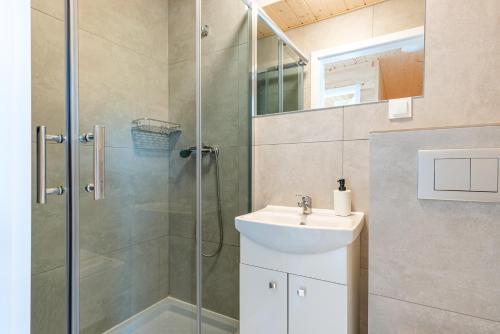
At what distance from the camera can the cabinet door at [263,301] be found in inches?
42.8

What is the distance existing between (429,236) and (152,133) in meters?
1.26

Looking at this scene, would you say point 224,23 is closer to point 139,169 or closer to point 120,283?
point 139,169

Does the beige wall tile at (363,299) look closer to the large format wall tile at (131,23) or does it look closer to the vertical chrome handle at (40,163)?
the vertical chrome handle at (40,163)

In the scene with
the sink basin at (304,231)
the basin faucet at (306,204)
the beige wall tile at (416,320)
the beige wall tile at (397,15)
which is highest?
the beige wall tile at (397,15)

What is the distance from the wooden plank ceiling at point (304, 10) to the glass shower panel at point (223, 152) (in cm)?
18

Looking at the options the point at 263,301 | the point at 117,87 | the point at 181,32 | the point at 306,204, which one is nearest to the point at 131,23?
the point at 181,32

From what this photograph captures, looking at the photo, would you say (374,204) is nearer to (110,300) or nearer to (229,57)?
(229,57)

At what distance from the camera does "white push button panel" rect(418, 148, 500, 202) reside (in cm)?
76

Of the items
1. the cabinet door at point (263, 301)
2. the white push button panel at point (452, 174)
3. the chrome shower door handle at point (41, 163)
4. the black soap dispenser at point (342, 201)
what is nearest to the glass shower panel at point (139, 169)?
the chrome shower door handle at point (41, 163)

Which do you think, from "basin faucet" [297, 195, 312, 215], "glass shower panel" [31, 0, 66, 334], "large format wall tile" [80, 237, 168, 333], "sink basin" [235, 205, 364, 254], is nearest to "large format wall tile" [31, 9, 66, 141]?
"glass shower panel" [31, 0, 66, 334]

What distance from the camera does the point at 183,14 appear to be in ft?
4.53

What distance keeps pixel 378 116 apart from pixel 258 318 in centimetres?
109

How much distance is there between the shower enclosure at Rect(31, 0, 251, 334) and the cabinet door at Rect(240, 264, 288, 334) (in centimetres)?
30

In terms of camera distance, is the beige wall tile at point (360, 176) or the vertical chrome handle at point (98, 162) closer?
the vertical chrome handle at point (98, 162)
